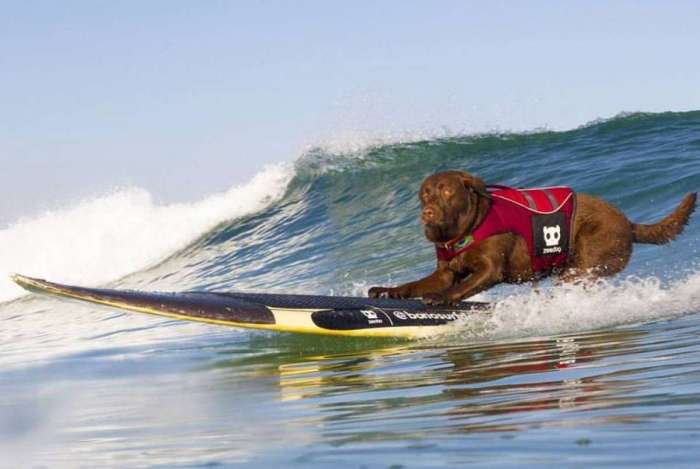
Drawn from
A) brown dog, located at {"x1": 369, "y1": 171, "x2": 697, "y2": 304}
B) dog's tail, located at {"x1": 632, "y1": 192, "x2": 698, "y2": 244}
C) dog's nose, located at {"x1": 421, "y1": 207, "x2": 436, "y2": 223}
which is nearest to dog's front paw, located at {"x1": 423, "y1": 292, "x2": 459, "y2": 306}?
brown dog, located at {"x1": 369, "y1": 171, "x2": 697, "y2": 304}

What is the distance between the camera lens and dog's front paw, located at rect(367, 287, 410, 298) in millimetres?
8266

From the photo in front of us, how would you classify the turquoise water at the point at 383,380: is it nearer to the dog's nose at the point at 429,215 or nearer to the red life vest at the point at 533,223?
the red life vest at the point at 533,223

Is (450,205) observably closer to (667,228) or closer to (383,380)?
(667,228)

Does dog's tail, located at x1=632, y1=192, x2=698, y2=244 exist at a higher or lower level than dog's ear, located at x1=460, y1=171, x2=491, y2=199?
lower

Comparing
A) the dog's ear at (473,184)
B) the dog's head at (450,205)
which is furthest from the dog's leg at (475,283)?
the dog's ear at (473,184)

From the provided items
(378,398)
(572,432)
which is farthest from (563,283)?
(572,432)

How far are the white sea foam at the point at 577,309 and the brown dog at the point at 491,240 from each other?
0.63ft

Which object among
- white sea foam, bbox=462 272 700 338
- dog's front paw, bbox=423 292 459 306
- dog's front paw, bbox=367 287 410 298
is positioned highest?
dog's front paw, bbox=367 287 410 298

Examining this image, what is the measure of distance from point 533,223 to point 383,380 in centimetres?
296

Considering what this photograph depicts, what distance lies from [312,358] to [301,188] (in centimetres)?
1449

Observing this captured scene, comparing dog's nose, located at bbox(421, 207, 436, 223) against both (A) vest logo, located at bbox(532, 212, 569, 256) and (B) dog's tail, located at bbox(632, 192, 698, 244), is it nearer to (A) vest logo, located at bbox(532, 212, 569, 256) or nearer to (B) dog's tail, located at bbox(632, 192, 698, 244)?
(A) vest logo, located at bbox(532, 212, 569, 256)

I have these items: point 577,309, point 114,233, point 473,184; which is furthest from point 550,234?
point 114,233

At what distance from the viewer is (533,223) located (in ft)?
26.0

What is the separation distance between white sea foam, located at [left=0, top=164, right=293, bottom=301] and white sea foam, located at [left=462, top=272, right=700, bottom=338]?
13.2 meters
